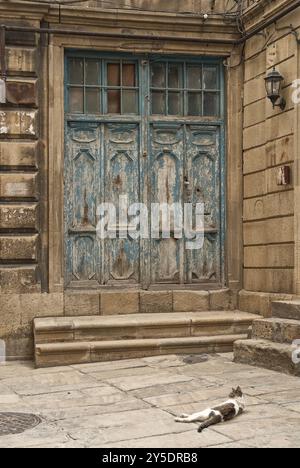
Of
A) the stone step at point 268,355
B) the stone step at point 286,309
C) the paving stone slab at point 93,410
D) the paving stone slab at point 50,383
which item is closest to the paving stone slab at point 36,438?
the paving stone slab at point 93,410

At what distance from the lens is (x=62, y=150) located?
9766mm

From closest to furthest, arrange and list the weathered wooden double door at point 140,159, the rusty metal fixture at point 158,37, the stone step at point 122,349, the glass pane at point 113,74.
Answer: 1. the stone step at point 122,349
2. the rusty metal fixture at point 158,37
3. the weathered wooden double door at point 140,159
4. the glass pane at point 113,74

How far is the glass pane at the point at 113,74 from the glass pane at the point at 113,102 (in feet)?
0.41

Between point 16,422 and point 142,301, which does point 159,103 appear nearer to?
point 142,301

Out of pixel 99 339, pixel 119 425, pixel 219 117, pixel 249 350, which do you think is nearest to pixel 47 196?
pixel 99 339

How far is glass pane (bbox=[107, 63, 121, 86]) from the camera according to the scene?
10.0 m

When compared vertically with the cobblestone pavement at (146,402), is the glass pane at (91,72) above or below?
above

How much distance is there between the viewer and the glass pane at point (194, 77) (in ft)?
33.7

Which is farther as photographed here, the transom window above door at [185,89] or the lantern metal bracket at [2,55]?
the transom window above door at [185,89]

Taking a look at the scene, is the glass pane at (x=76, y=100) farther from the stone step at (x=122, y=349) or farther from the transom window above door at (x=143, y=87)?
the stone step at (x=122, y=349)

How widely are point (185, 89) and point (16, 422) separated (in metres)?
5.82

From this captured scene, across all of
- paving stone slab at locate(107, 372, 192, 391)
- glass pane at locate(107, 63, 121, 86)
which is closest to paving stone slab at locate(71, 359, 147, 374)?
paving stone slab at locate(107, 372, 192, 391)

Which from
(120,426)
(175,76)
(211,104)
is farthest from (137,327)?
(175,76)

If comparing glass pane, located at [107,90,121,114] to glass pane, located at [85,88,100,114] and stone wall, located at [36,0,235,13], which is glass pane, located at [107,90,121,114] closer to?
glass pane, located at [85,88,100,114]
